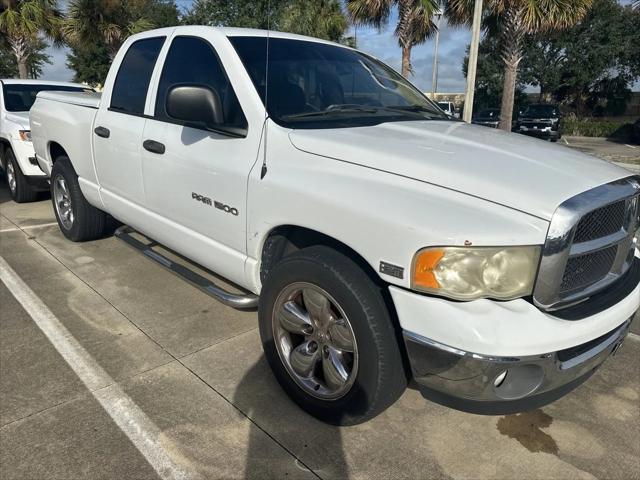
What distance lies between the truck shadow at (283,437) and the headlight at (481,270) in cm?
102

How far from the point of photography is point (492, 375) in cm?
196

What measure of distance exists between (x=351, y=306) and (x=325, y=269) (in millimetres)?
210

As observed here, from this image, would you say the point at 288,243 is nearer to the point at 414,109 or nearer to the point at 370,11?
the point at 414,109

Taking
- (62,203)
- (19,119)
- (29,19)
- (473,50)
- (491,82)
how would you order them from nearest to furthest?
1. (62,203)
2. (19,119)
3. (473,50)
4. (29,19)
5. (491,82)

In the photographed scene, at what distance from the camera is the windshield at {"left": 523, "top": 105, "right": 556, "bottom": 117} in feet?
75.3

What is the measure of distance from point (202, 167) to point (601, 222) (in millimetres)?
2100

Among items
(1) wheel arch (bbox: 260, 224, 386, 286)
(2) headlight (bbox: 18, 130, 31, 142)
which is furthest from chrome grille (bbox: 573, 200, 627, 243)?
(2) headlight (bbox: 18, 130, 31, 142)

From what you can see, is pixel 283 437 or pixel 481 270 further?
pixel 283 437

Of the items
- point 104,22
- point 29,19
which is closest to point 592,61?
point 104,22

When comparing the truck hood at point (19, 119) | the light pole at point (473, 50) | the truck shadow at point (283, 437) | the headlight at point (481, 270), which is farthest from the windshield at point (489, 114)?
the headlight at point (481, 270)

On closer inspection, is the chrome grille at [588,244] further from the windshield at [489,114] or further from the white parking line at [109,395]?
the windshield at [489,114]

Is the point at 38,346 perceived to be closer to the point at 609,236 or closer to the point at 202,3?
the point at 609,236

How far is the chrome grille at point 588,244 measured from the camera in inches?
75.9

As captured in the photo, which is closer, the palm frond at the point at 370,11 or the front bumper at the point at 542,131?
the palm frond at the point at 370,11
